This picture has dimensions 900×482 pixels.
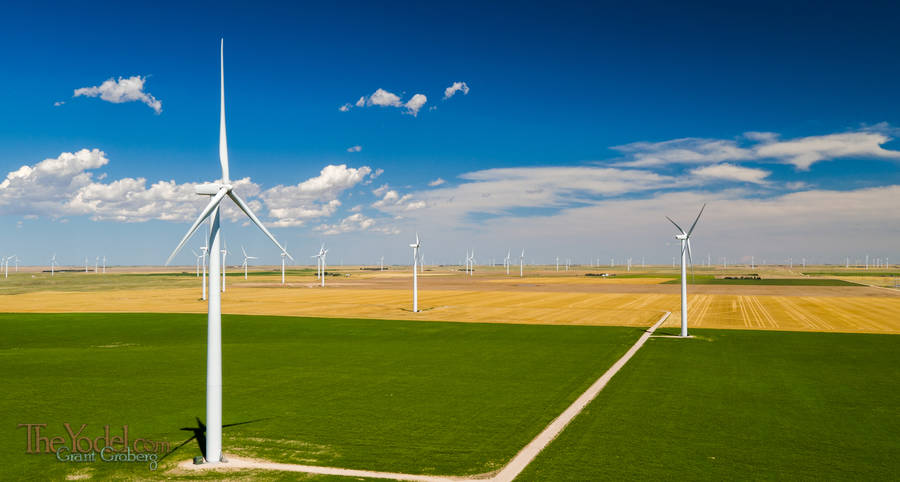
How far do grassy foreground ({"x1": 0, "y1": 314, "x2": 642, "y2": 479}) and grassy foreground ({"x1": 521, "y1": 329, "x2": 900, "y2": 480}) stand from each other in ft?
7.93

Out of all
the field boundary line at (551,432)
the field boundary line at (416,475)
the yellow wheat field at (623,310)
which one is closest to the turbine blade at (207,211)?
the field boundary line at (416,475)

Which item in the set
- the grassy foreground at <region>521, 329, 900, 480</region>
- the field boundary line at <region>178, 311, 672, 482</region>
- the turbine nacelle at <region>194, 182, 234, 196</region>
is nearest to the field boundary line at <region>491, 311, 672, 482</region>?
the field boundary line at <region>178, 311, 672, 482</region>

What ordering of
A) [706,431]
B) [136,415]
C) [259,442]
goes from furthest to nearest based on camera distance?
[136,415] → [706,431] → [259,442]

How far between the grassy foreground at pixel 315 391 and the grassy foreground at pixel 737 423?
242cm

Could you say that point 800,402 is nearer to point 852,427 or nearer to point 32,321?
point 852,427

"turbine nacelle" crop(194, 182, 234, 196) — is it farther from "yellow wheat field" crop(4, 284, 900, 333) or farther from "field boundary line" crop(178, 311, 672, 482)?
"yellow wheat field" crop(4, 284, 900, 333)

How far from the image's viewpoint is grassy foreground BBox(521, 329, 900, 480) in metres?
17.5

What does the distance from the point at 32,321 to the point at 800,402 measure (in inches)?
2827

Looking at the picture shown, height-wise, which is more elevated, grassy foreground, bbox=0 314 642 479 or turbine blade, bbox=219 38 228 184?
turbine blade, bbox=219 38 228 184

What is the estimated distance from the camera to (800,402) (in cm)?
2595

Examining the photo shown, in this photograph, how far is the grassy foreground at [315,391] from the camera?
19.0m

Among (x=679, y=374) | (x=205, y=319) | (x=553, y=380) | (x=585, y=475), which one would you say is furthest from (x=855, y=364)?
(x=205, y=319)

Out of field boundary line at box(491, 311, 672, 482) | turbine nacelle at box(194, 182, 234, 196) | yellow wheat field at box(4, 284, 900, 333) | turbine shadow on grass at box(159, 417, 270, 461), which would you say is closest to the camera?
field boundary line at box(491, 311, 672, 482)

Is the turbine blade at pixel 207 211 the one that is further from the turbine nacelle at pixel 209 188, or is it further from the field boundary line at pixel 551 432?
the field boundary line at pixel 551 432
